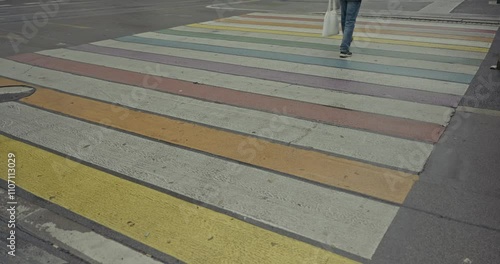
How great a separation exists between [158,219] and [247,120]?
6.20 ft

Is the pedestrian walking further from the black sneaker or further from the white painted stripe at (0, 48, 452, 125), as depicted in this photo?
the white painted stripe at (0, 48, 452, 125)

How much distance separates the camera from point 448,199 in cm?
302

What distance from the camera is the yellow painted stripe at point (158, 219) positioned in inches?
100

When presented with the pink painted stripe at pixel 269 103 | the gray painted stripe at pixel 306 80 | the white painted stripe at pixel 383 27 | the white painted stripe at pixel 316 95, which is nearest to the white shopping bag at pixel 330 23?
the white painted stripe at pixel 383 27

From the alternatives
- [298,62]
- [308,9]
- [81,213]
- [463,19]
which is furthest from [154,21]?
[81,213]

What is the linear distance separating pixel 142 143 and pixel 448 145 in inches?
114

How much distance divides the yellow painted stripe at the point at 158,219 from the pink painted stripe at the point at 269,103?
200 centimetres

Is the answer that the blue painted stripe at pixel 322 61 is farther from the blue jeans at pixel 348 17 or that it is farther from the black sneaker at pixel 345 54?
the blue jeans at pixel 348 17

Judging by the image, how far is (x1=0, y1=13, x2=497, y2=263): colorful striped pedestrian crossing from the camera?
280 cm

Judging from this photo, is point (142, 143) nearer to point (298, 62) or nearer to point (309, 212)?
point (309, 212)

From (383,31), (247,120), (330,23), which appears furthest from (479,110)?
(383,31)

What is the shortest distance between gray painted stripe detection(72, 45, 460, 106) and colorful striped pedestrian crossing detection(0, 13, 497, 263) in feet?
0.09

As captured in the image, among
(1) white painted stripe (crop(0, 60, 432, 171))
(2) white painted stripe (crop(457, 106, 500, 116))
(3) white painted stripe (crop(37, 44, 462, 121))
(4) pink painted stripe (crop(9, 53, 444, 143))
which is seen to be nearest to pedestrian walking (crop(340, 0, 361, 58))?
(3) white painted stripe (crop(37, 44, 462, 121))

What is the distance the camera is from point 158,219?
291 cm
